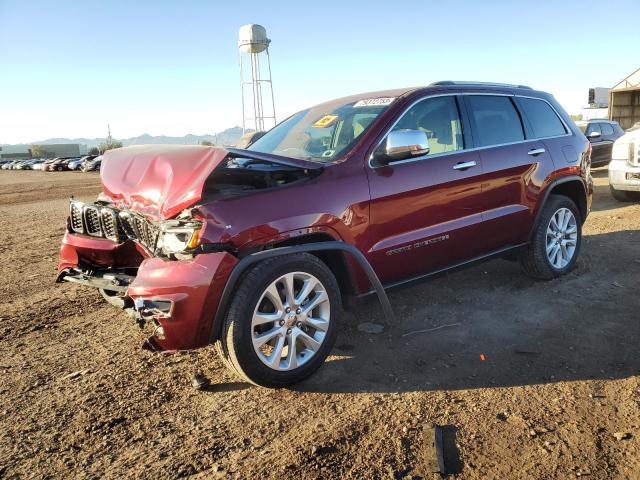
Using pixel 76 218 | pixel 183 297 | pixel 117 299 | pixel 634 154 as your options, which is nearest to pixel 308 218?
pixel 183 297

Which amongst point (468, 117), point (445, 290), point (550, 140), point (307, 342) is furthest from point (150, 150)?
point (550, 140)

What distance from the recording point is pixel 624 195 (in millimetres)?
8820

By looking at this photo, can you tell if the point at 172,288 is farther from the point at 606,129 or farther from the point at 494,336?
the point at 606,129

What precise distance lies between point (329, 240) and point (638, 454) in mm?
2002

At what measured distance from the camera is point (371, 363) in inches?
134

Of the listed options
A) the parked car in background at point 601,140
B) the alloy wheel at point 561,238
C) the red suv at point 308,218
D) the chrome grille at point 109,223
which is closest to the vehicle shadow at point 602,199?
the parked car in background at point 601,140

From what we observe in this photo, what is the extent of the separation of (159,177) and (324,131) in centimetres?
146

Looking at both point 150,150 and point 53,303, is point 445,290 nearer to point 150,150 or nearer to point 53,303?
point 150,150

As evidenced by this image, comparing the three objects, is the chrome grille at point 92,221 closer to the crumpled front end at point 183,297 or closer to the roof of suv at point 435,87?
the crumpled front end at point 183,297

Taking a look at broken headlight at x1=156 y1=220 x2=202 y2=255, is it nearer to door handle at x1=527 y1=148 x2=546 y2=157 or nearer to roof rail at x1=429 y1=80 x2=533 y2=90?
roof rail at x1=429 y1=80 x2=533 y2=90

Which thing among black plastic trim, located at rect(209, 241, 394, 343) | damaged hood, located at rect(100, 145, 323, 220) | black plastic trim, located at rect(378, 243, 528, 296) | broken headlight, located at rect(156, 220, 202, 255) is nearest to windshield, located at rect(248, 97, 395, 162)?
damaged hood, located at rect(100, 145, 323, 220)

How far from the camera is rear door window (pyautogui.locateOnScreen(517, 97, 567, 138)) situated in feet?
15.8

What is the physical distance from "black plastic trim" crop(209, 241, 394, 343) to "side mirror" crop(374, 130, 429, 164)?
73 cm

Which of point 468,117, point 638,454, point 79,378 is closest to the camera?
point 638,454
